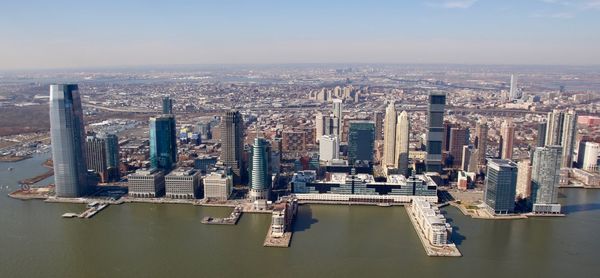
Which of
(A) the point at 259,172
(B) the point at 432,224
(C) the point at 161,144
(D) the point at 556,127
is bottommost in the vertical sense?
(B) the point at 432,224

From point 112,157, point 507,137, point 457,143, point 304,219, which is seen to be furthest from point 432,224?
point 112,157

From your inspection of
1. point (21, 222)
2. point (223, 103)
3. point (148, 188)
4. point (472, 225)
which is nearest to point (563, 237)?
point (472, 225)

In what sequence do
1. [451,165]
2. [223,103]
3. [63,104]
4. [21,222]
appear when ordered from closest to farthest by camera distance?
[21,222] → [63,104] → [451,165] → [223,103]

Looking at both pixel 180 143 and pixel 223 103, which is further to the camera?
pixel 223 103

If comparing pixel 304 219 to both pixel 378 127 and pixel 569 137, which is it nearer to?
pixel 378 127

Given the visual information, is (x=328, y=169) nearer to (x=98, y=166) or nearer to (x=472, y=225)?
(x=472, y=225)

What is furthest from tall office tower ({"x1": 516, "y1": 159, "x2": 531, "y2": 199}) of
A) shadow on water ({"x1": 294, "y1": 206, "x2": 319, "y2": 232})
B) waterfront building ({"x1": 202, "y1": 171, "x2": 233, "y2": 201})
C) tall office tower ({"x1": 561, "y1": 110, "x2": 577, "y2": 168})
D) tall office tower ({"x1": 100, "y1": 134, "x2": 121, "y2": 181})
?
tall office tower ({"x1": 100, "y1": 134, "x2": 121, "y2": 181})

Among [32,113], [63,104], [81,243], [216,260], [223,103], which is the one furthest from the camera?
[223,103]
